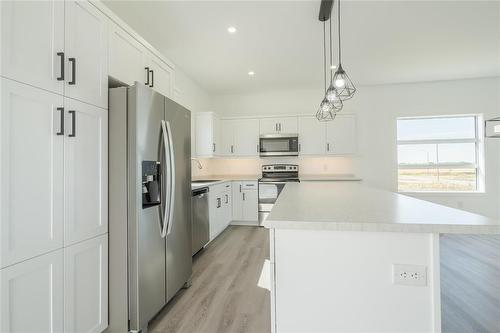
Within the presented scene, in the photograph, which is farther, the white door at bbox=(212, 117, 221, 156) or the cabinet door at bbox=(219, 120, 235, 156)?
the cabinet door at bbox=(219, 120, 235, 156)

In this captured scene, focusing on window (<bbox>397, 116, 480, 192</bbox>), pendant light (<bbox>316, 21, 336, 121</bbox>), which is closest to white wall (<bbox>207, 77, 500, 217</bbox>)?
window (<bbox>397, 116, 480, 192</bbox>)

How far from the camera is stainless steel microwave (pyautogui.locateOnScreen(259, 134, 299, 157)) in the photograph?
16.0ft

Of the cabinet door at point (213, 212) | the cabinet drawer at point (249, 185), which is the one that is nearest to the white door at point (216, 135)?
the cabinet drawer at point (249, 185)

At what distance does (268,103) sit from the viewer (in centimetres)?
540

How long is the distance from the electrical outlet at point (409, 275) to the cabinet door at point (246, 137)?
4.06 m

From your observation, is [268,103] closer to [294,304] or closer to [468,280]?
[468,280]

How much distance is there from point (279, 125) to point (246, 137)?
2.39 ft

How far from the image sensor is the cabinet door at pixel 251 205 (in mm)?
4742

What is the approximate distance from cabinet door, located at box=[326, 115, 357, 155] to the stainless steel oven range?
2.74 feet

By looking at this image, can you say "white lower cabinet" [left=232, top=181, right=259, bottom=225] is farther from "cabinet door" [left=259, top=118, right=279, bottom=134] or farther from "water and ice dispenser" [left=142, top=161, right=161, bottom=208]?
"water and ice dispenser" [left=142, top=161, right=161, bottom=208]

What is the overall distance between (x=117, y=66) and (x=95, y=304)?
1.66 m

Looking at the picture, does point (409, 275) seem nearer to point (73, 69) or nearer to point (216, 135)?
point (73, 69)

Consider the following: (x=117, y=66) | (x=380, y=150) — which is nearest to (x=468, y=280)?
(x=380, y=150)

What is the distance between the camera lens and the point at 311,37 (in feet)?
9.89
